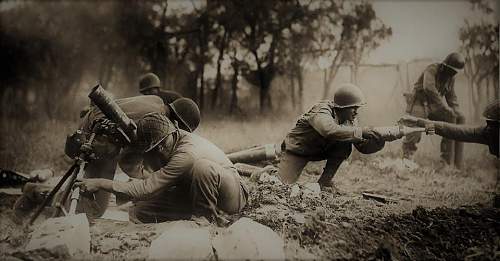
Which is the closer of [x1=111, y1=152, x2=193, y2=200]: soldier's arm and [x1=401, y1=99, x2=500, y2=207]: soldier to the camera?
[x1=111, y1=152, x2=193, y2=200]: soldier's arm

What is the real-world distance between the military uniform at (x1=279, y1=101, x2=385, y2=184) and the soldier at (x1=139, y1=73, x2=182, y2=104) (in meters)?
1.40

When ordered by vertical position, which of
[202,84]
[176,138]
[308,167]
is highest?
[202,84]

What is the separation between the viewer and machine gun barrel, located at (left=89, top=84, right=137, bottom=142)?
181 inches

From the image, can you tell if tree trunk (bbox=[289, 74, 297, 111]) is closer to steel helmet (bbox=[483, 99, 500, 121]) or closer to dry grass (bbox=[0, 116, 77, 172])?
steel helmet (bbox=[483, 99, 500, 121])

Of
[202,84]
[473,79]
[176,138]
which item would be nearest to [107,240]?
[176,138]

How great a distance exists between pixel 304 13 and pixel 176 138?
6.98 ft

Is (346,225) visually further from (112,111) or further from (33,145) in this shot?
(33,145)

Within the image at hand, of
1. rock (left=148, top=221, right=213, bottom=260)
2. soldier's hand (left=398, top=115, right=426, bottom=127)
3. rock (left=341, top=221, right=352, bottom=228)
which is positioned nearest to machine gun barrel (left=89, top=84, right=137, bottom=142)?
rock (left=148, top=221, right=213, bottom=260)

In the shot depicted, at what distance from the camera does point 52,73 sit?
5.98 metres

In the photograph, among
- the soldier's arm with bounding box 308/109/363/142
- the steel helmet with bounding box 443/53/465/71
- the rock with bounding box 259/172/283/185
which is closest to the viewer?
the soldier's arm with bounding box 308/109/363/142

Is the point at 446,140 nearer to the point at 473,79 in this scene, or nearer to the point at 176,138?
the point at 473,79

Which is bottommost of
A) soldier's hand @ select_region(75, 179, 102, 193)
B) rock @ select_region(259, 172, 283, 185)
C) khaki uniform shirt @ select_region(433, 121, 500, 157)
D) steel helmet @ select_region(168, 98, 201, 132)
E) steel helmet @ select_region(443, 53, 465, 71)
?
rock @ select_region(259, 172, 283, 185)

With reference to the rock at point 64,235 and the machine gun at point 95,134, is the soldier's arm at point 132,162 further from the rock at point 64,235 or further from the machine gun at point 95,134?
the rock at point 64,235

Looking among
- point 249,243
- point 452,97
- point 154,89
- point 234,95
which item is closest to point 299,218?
point 249,243
